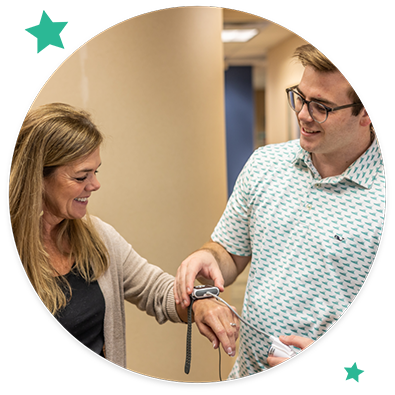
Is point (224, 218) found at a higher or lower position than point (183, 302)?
higher

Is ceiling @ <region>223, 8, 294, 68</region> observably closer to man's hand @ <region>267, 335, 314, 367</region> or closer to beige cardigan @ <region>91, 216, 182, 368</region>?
beige cardigan @ <region>91, 216, 182, 368</region>

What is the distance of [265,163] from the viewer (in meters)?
0.94

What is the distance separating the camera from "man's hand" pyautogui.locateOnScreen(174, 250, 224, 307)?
35.9 inches

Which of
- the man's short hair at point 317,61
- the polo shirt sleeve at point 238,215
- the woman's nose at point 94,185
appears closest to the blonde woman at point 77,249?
the woman's nose at point 94,185

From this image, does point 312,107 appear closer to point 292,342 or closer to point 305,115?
point 305,115

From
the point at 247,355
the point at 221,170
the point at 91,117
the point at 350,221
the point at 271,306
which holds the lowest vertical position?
the point at 247,355

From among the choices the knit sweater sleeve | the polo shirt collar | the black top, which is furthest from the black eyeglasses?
the black top

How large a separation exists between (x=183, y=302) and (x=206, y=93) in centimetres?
49

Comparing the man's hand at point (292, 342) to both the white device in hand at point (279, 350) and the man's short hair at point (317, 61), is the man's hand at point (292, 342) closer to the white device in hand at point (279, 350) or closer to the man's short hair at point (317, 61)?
the white device in hand at point (279, 350)

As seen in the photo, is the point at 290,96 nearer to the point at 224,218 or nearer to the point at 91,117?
the point at 224,218

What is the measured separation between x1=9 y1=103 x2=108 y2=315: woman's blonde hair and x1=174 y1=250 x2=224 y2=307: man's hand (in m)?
0.21

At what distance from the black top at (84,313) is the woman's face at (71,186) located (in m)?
0.15

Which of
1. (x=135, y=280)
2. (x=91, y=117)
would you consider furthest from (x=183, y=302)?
(x=91, y=117)

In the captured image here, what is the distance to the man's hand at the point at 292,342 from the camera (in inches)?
34.7
